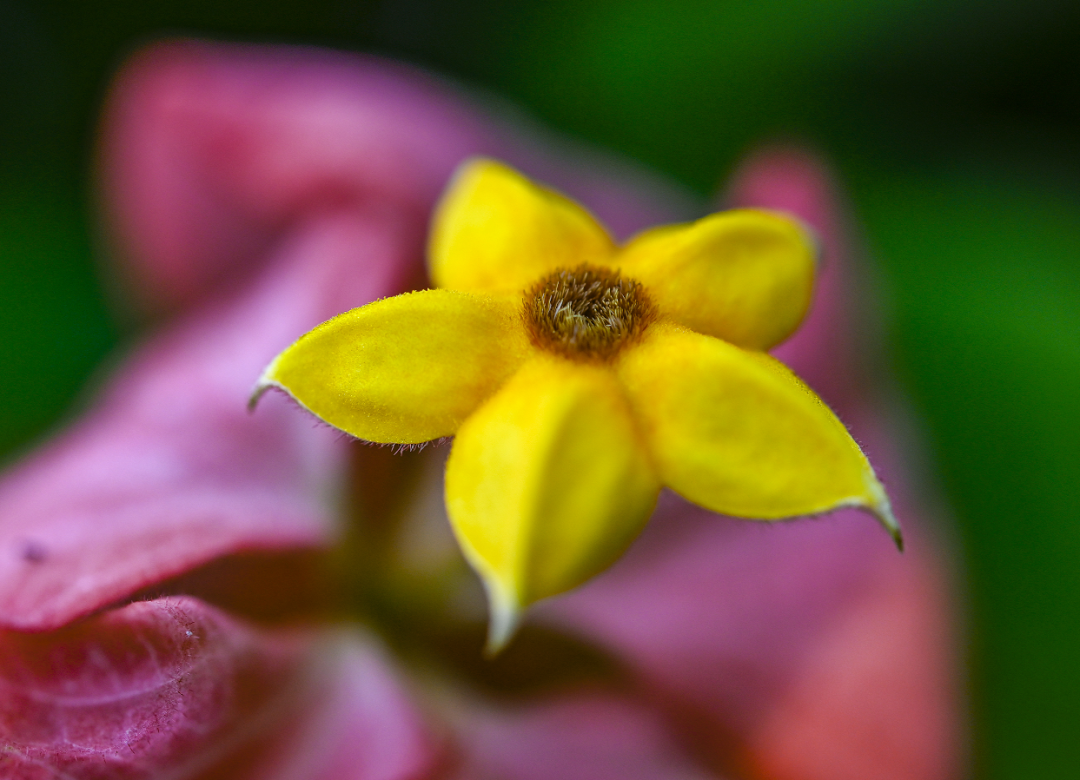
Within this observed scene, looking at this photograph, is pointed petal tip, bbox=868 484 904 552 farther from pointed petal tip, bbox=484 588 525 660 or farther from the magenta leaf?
the magenta leaf

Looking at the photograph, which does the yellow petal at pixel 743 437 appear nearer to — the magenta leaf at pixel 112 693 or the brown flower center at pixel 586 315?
the brown flower center at pixel 586 315

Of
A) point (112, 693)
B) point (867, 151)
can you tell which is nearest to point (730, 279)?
point (112, 693)

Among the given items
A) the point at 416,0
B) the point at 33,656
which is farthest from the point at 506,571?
the point at 416,0

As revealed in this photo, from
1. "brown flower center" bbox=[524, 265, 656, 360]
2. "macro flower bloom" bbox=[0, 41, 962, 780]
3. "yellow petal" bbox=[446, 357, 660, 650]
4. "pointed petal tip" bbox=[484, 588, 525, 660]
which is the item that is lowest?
"macro flower bloom" bbox=[0, 41, 962, 780]

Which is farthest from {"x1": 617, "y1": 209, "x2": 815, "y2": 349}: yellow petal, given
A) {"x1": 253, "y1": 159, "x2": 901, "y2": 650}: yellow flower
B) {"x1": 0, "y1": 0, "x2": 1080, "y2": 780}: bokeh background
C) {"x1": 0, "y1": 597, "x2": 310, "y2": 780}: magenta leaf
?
{"x1": 0, "y1": 0, "x2": 1080, "y2": 780}: bokeh background

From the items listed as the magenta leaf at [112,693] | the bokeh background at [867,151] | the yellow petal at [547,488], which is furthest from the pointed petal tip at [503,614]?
the bokeh background at [867,151]

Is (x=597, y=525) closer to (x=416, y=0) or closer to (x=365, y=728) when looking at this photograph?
(x=365, y=728)

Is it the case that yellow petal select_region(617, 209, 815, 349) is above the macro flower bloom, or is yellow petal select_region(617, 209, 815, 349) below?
above
